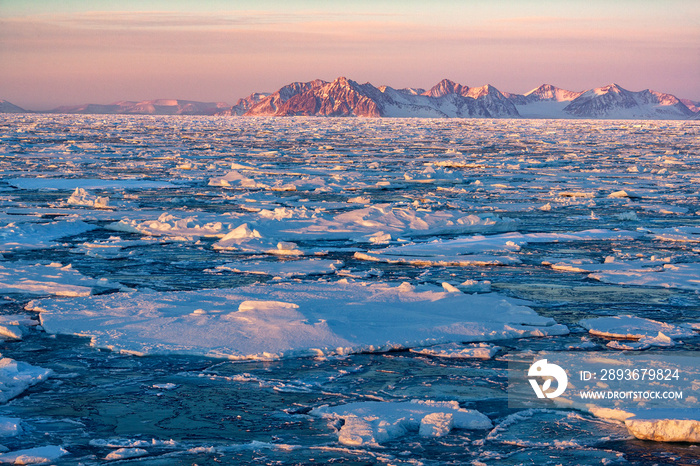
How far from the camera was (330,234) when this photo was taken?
10.9m

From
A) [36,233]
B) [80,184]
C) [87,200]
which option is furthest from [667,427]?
[80,184]

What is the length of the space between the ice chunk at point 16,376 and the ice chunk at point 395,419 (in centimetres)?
181

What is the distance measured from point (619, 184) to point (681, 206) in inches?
165

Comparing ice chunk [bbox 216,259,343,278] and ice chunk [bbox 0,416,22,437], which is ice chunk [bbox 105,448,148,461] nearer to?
ice chunk [bbox 0,416,22,437]

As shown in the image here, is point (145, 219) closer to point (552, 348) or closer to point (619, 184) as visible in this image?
point (552, 348)

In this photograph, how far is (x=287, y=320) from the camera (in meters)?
6.08

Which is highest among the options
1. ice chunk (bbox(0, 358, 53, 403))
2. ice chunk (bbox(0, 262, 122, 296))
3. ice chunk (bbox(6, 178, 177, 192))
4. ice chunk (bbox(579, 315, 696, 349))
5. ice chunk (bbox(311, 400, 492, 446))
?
ice chunk (bbox(6, 178, 177, 192))

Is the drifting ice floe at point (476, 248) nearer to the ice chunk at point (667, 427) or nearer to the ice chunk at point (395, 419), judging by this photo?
the ice chunk at point (395, 419)

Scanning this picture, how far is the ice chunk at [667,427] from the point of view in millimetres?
4020

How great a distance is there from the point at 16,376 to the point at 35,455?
1.32 metres

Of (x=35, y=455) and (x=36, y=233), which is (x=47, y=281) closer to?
(x=36, y=233)

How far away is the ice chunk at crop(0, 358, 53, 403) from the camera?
4.65 metres

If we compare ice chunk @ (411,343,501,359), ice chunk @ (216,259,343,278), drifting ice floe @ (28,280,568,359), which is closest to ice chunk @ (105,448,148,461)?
drifting ice floe @ (28,280,568,359)

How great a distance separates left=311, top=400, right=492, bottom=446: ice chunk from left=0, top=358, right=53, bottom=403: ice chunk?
1812 millimetres
